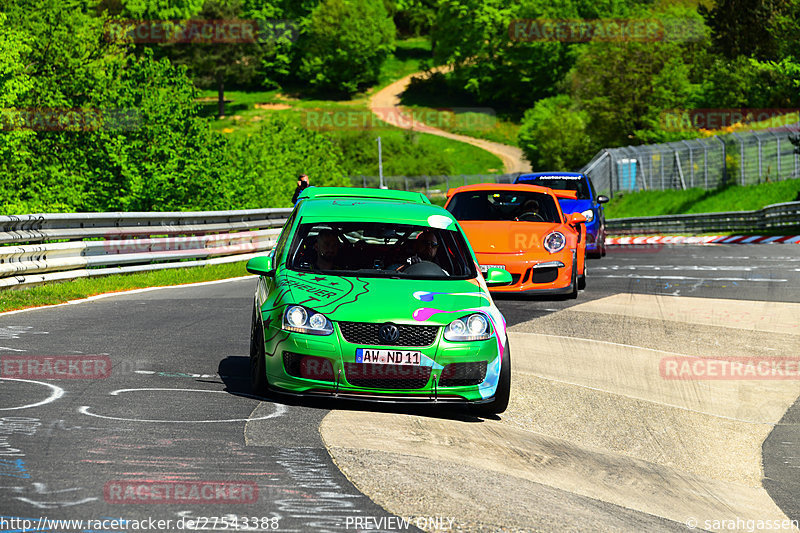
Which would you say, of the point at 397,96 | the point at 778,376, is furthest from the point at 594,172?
the point at 397,96

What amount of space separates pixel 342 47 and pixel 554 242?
4650 inches

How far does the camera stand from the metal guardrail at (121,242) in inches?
573

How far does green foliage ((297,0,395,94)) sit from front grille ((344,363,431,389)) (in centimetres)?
12293

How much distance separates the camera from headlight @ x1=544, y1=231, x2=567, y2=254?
14320mm

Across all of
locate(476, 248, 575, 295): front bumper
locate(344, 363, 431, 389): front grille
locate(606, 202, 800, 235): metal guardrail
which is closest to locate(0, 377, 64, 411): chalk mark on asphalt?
locate(344, 363, 431, 389): front grille

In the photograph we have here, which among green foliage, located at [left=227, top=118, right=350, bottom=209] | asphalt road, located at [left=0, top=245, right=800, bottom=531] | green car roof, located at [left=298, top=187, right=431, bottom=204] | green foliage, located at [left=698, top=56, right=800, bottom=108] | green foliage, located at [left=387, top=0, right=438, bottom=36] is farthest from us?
green foliage, located at [left=387, top=0, right=438, bottom=36]

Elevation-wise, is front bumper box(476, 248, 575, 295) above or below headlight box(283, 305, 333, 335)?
below

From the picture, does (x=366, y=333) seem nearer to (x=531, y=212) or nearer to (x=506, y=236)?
(x=506, y=236)

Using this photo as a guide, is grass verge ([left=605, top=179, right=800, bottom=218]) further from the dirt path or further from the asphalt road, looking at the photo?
the dirt path

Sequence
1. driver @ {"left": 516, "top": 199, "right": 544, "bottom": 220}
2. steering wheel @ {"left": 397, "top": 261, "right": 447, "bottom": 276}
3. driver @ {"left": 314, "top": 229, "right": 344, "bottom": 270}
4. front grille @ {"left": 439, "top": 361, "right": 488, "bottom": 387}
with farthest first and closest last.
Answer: driver @ {"left": 516, "top": 199, "right": 544, "bottom": 220}, driver @ {"left": 314, "top": 229, "right": 344, "bottom": 270}, steering wheel @ {"left": 397, "top": 261, "right": 447, "bottom": 276}, front grille @ {"left": 439, "top": 361, "right": 488, "bottom": 387}

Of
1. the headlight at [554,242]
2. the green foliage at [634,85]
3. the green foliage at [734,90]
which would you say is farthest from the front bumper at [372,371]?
Answer: the green foliage at [634,85]

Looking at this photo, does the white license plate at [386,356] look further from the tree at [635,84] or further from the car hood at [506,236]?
the tree at [635,84]

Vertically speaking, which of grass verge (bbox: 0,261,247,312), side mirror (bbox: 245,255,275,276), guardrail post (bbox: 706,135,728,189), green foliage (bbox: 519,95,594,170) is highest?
side mirror (bbox: 245,255,275,276)

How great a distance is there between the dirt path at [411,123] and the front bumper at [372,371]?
88113 mm
